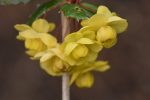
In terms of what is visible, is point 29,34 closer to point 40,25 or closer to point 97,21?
point 40,25

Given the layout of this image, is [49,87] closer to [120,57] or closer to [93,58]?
[120,57]

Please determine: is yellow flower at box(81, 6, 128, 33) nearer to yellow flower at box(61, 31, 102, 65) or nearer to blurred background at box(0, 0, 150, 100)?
yellow flower at box(61, 31, 102, 65)

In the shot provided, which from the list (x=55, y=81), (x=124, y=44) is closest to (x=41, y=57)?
(x=55, y=81)

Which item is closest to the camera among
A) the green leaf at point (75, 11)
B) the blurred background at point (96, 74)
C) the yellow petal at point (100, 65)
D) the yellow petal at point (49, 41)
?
the green leaf at point (75, 11)

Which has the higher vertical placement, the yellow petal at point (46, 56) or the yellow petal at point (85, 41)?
the yellow petal at point (85, 41)

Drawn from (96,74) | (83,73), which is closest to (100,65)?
(83,73)

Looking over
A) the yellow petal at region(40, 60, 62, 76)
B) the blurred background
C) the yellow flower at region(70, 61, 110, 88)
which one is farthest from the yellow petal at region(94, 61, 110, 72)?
the blurred background

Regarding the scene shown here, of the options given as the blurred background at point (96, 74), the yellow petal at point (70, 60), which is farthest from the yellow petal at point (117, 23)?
the blurred background at point (96, 74)

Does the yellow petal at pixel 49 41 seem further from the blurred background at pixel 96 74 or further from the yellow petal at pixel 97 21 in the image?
the blurred background at pixel 96 74
